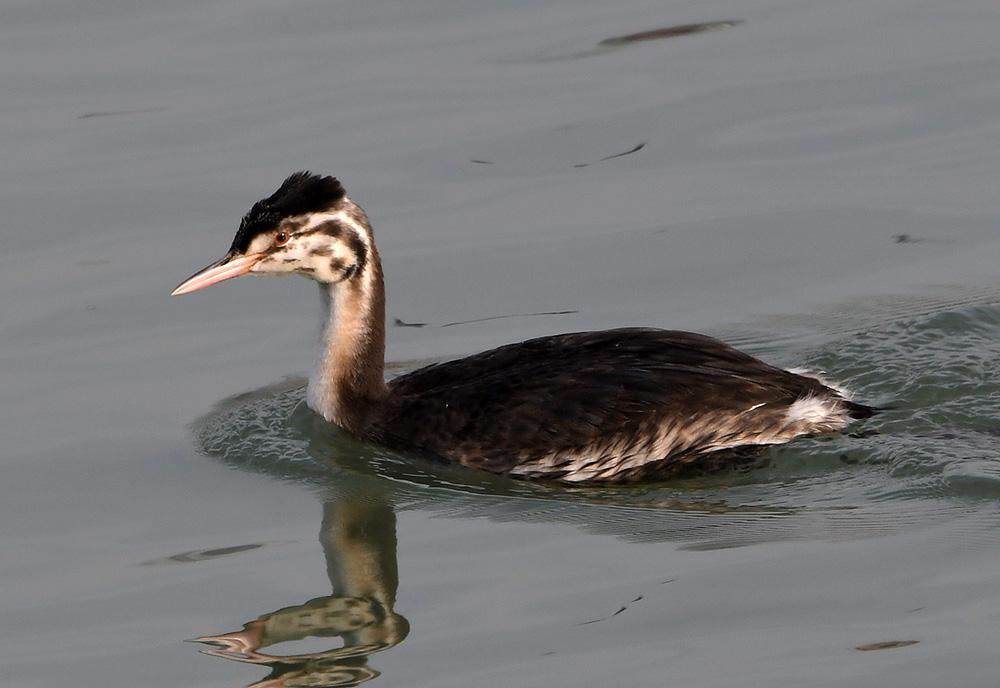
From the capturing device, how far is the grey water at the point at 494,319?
743cm

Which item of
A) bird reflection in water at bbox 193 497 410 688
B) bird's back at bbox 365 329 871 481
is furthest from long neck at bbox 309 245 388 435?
bird reflection in water at bbox 193 497 410 688

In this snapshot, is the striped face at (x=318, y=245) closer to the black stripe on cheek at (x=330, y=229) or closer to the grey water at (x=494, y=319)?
the black stripe on cheek at (x=330, y=229)

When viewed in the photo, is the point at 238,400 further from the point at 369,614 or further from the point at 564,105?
the point at 564,105

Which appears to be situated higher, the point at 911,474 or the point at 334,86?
the point at 334,86

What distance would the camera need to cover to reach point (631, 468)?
9.04m

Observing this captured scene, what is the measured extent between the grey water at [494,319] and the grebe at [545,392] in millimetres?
169

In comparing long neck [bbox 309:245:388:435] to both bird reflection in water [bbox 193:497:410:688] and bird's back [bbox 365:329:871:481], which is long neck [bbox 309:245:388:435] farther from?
bird reflection in water [bbox 193:497:410:688]

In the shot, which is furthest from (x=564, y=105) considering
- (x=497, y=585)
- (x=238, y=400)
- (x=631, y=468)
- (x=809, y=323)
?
(x=497, y=585)

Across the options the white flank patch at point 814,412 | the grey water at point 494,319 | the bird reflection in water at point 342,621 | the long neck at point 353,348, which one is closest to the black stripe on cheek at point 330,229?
the long neck at point 353,348

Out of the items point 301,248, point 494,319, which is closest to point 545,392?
point 301,248

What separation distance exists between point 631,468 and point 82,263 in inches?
186

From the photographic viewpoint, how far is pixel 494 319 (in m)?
11.4

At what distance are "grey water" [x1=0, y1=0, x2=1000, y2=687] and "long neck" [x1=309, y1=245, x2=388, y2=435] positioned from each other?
0.27 metres

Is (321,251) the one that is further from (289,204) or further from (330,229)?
(289,204)
